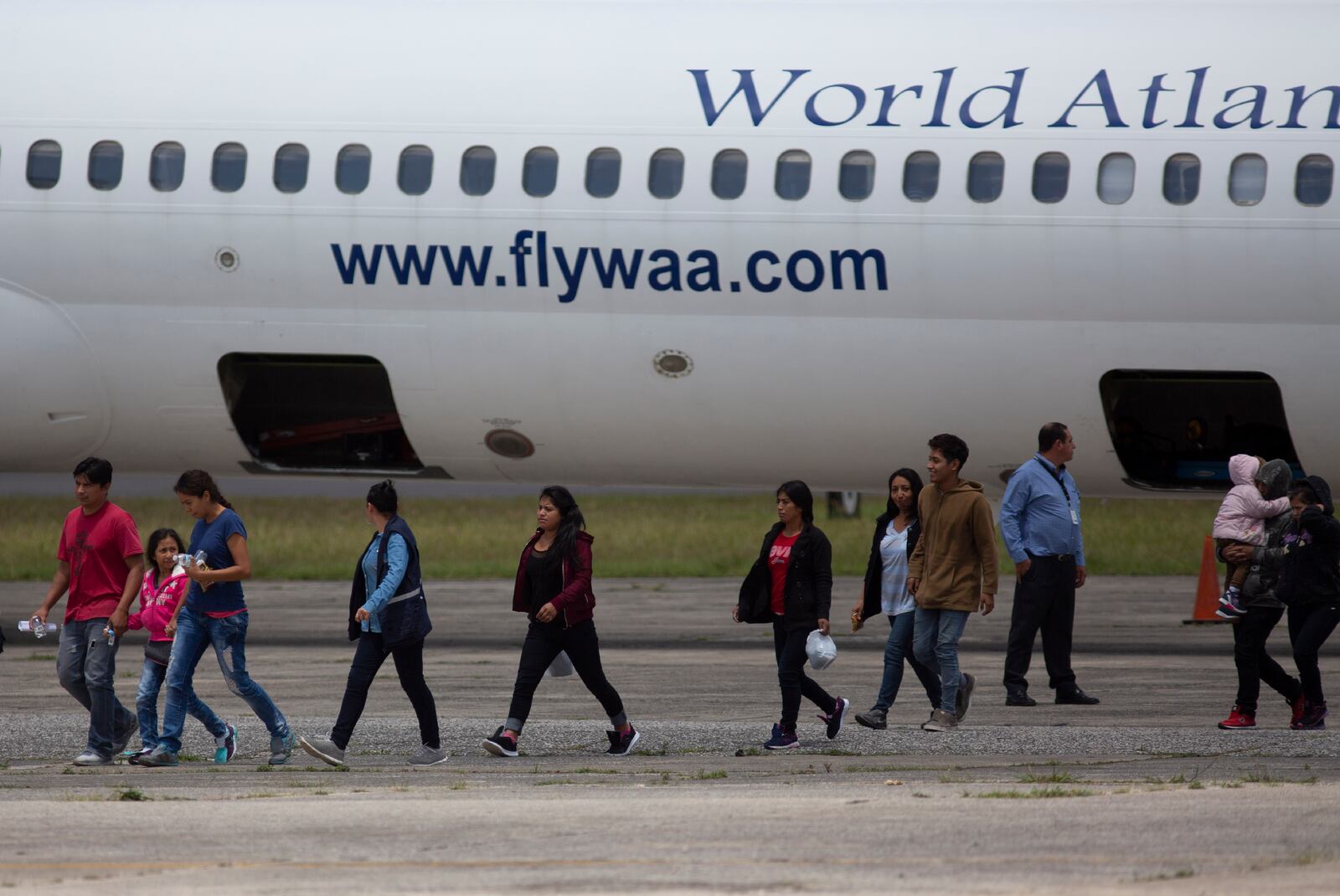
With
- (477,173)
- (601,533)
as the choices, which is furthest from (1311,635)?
(601,533)

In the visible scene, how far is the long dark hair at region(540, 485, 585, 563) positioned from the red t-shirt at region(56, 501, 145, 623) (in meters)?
2.39

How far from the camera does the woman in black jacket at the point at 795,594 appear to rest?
1196 cm

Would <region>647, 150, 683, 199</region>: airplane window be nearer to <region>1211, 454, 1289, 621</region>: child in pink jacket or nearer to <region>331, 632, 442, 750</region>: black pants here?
A: <region>1211, 454, 1289, 621</region>: child in pink jacket

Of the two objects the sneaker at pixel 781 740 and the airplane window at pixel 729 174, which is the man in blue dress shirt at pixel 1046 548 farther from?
the airplane window at pixel 729 174

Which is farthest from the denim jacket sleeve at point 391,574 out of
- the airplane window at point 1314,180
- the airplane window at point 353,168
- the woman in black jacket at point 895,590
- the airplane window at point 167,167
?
the airplane window at point 1314,180

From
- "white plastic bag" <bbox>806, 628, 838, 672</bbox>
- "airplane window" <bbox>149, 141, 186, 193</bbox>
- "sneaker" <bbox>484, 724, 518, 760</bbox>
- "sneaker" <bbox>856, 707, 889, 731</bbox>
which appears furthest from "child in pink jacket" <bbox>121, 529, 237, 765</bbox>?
"airplane window" <bbox>149, 141, 186, 193</bbox>

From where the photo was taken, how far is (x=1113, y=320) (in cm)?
1596

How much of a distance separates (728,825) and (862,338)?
838cm

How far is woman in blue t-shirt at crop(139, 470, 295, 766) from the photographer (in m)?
11.1

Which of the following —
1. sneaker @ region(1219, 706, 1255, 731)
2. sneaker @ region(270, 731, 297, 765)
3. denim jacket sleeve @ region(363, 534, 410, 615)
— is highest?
denim jacket sleeve @ region(363, 534, 410, 615)

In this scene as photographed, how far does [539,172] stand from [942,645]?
6.08 meters

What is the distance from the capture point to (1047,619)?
1411 cm

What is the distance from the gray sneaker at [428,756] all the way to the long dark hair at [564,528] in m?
1.30

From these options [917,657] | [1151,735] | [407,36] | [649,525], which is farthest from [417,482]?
[649,525]
